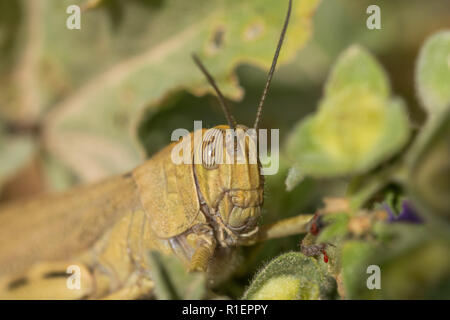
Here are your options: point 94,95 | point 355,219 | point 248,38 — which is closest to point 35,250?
point 94,95

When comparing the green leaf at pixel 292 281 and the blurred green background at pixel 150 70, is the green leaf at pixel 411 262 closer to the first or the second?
the green leaf at pixel 292 281

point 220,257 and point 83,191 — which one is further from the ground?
point 83,191

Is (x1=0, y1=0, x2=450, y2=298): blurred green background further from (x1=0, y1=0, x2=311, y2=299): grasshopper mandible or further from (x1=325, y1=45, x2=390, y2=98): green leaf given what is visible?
(x1=325, y1=45, x2=390, y2=98): green leaf

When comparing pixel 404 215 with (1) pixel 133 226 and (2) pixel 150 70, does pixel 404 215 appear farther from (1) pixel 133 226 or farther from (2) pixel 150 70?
(2) pixel 150 70

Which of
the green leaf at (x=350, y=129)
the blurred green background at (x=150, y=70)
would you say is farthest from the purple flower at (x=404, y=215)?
the blurred green background at (x=150, y=70)

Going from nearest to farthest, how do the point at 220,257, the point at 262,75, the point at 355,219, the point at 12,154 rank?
the point at 355,219, the point at 220,257, the point at 262,75, the point at 12,154

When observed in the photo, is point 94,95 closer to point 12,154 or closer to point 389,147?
point 12,154
